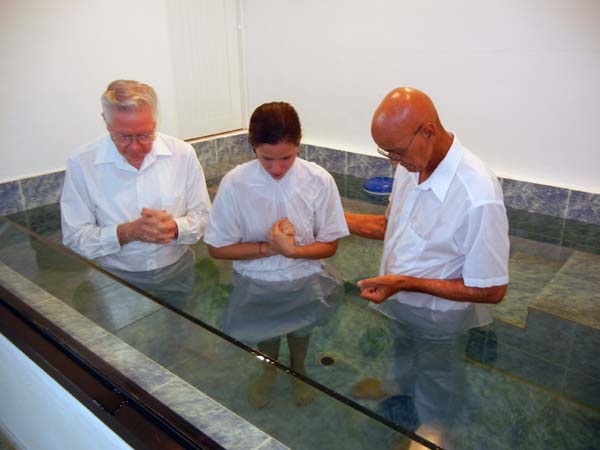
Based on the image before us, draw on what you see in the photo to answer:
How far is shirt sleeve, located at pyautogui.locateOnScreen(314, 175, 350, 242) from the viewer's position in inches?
85.4

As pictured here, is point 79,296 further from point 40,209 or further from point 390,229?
point 40,209

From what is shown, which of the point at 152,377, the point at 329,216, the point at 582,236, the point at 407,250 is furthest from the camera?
the point at 582,236

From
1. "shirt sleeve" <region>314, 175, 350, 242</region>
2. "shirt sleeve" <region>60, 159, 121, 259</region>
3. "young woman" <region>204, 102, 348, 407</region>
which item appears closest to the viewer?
"young woman" <region>204, 102, 348, 407</region>

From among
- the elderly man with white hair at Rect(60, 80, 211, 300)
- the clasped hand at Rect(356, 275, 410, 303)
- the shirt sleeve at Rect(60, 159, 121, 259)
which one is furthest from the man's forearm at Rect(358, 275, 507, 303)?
the shirt sleeve at Rect(60, 159, 121, 259)

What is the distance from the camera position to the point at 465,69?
3705 mm

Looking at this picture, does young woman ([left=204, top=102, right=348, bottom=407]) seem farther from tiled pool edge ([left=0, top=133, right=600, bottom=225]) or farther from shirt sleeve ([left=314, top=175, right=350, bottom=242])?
tiled pool edge ([left=0, top=133, right=600, bottom=225])

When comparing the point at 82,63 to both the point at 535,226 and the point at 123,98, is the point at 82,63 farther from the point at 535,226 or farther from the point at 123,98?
the point at 535,226

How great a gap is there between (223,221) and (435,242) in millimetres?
864

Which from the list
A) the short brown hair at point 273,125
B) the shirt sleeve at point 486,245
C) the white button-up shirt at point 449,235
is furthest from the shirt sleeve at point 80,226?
the shirt sleeve at point 486,245

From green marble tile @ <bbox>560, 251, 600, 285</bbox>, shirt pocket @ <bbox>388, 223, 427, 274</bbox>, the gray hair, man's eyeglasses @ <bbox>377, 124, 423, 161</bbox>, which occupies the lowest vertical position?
green marble tile @ <bbox>560, 251, 600, 285</bbox>

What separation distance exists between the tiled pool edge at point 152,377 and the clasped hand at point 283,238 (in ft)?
2.37

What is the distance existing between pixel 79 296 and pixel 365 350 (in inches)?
39.7

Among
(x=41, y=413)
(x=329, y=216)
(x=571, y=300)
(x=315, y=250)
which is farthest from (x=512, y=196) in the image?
(x=41, y=413)

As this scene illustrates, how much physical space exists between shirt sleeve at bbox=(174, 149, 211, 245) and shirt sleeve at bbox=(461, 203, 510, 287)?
1.24m
